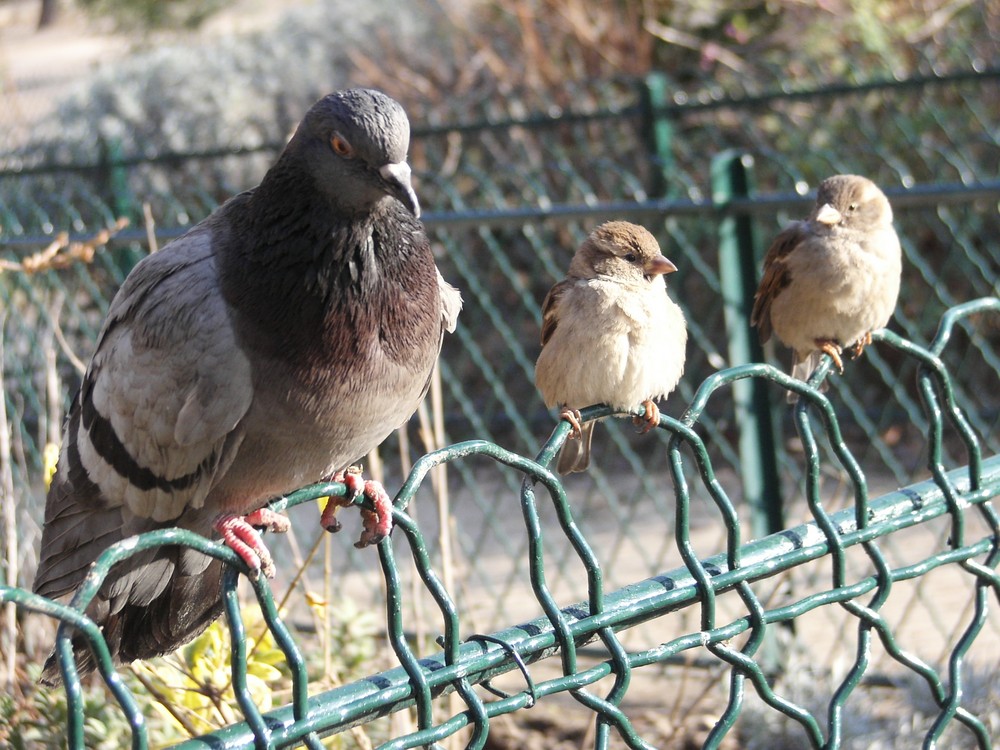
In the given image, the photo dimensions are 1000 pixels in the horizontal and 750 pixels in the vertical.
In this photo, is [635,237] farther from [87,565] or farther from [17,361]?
[17,361]

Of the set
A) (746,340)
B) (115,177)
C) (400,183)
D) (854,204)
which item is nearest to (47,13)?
(115,177)

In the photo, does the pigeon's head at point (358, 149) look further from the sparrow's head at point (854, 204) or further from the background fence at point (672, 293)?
the background fence at point (672, 293)

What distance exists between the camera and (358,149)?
2.13 metres

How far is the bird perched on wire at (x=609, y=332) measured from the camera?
271 cm

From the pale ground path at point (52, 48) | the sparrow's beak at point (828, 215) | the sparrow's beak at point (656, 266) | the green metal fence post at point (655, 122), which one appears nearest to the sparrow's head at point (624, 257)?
the sparrow's beak at point (656, 266)

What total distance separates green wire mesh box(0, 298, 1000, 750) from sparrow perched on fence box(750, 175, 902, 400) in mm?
915

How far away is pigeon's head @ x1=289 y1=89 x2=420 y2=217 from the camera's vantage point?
211cm

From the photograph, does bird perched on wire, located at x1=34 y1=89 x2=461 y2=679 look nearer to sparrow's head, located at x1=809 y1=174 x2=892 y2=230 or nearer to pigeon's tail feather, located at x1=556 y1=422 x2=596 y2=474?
pigeon's tail feather, located at x1=556 y1=422 x2=596 y2=474

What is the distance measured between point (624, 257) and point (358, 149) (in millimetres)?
959

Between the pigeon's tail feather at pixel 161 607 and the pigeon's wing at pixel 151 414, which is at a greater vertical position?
the pigeon's wing at pixel 151 414

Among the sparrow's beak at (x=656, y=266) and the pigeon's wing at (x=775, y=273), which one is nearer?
the sparrow's beak at (x=656, y=266)

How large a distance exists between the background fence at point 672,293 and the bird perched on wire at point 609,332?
132 cm

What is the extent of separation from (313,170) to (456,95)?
6.21m

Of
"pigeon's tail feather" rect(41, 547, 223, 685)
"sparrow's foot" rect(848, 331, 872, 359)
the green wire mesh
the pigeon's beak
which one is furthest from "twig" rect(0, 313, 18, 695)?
"sparrow's foot" rect(848, 331, 872, 359)
